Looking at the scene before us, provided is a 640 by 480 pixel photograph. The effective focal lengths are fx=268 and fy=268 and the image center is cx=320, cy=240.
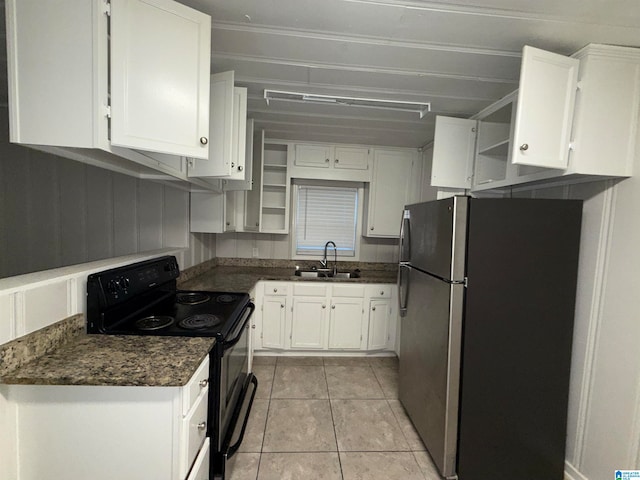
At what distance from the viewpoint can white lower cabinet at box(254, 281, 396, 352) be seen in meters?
2.82

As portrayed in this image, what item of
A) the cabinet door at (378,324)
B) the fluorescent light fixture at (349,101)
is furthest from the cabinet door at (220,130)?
the cabinet door at (378,324)

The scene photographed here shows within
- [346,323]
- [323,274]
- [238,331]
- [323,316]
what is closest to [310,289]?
[323,316]

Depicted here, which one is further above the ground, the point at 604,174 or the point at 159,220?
the point at 604,174

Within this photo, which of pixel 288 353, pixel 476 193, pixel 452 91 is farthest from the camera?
pixel 288 353

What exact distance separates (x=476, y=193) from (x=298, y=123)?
1.70m

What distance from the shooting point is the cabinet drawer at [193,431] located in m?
0.95

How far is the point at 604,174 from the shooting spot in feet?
4.41

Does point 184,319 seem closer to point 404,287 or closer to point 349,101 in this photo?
point 404,287

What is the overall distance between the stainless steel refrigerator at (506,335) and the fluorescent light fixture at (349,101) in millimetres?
909

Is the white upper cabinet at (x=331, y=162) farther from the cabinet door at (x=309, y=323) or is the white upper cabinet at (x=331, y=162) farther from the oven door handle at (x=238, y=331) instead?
the oven door handle at (x=238, y=331)

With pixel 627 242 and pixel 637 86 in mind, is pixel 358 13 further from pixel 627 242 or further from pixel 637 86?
pixel 627 242

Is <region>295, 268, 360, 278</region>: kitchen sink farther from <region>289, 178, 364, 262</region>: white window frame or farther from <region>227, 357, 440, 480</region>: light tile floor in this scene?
<region>227, 357, 440, 480</region>: light tile floor

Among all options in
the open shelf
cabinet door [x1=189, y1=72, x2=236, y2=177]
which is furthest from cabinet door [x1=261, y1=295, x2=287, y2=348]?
the open shelf

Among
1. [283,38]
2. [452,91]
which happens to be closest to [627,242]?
[452,91]
